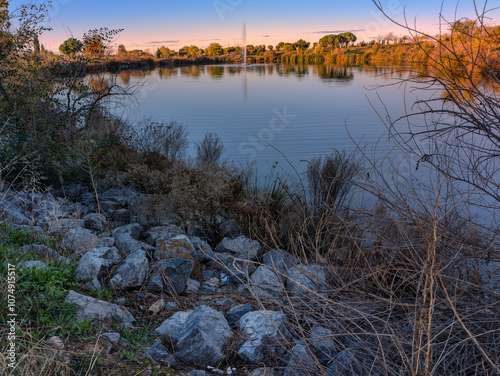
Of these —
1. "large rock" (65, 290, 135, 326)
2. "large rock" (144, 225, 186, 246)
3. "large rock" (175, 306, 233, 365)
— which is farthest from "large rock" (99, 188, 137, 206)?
"large rock" (175, 306, 233, 365)

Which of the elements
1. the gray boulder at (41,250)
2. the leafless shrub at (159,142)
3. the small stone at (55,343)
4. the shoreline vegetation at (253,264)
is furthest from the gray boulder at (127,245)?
the leafless shrub at (159,142)

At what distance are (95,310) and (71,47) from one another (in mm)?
7651

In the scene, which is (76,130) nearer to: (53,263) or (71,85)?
(71,85)

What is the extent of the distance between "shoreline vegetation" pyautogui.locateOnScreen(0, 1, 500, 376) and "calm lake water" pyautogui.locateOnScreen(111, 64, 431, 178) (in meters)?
2.26

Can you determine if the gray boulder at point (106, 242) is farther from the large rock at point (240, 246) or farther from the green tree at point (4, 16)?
the green tree at point (4, 16)

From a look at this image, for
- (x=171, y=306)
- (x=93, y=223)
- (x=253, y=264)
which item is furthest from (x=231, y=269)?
(x=93, y=223)

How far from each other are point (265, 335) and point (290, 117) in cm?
1506

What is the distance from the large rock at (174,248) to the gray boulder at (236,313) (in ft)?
4.08

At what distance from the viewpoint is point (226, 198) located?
21.3ft

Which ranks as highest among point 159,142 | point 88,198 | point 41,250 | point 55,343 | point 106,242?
point 159,142

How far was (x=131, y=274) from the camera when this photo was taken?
3846 mm

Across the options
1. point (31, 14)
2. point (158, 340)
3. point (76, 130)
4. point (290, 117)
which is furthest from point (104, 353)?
point (290, 117)

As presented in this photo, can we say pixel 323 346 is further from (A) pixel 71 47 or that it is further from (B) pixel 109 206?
(A) pixel 71 47

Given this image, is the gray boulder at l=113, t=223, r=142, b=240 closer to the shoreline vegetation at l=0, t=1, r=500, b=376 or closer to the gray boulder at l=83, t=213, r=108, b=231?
the shoreline vegetation at l=0, t=1, r=500, b=376
